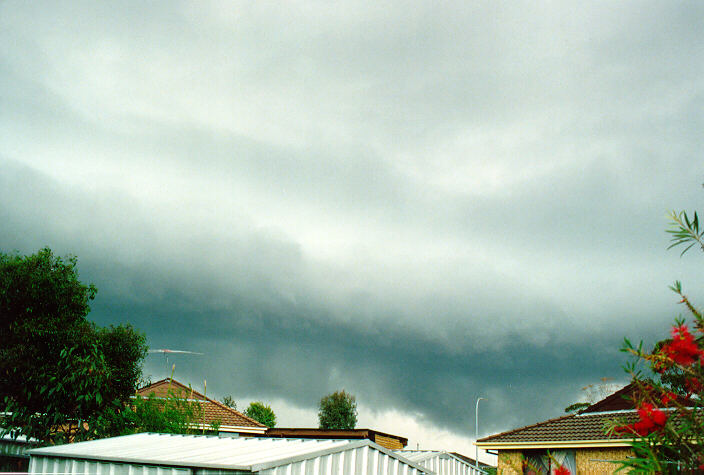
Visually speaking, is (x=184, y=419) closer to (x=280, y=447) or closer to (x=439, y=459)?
(x=439, y=459)

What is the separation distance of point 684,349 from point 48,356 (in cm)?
2878

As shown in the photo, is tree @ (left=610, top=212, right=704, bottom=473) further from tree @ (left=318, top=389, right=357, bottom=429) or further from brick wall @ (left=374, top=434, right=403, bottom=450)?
tree @ (left=318, top=389, right=357, bottom=429)

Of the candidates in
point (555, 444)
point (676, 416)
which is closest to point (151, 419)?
point (555, 444)

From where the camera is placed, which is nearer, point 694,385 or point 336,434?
point 694,385

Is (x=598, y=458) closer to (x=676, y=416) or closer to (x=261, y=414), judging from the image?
(x=676, y=416)

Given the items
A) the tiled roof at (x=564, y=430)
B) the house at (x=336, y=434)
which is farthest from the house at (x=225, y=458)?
the house at (x=336, y=434)

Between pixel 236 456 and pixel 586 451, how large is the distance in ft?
48.5

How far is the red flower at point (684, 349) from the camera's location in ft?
15.2

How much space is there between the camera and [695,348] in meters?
4.61

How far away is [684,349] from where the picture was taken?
15.2 ft

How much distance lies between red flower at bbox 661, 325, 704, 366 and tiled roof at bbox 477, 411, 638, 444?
1855 centimetres

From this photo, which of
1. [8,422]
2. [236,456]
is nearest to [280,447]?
[236,456]

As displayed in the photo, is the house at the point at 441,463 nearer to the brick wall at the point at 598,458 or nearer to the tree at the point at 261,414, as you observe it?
the brick wall at the point at 598,458

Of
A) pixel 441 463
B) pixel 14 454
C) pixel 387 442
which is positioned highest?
pixel 387 442
